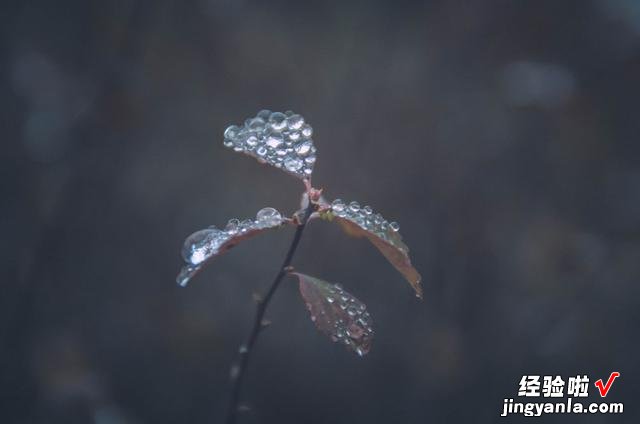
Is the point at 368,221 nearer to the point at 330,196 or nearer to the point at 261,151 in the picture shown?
the point at 261,151

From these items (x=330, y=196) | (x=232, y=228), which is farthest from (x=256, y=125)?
(x=330, y=196)

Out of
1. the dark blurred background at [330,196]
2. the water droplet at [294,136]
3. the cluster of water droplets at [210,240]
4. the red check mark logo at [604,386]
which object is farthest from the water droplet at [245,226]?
the red check mark logo at [604,386]

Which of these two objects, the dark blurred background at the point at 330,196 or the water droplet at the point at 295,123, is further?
the dark blurred background at the point at 330,196

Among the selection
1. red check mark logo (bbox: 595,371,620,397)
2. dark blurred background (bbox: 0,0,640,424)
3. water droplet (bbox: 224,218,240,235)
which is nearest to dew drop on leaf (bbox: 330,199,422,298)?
water droplet (bbox: 224,218,240,235)

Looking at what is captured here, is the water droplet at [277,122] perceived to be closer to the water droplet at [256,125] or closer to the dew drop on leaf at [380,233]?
the water droplet at [256,125]

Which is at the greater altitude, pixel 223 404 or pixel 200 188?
pixel 200 188

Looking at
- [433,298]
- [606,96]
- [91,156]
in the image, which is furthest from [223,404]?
[606,96]

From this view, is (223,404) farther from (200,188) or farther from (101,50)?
(101,50)

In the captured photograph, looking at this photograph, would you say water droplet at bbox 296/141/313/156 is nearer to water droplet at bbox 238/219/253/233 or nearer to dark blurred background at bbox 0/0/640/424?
water droplet at bbox 238/219/253/233
